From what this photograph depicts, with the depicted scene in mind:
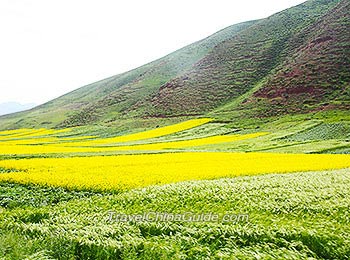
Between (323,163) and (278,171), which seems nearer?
(278,171)

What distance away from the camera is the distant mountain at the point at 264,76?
91.6 metres

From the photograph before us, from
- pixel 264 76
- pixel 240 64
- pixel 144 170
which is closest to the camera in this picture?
pixel 144 170

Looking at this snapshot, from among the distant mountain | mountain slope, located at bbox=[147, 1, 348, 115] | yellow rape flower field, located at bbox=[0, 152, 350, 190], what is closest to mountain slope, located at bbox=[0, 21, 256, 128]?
the distant mountain

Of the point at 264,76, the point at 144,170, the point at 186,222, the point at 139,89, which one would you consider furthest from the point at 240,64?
the point at 186,222

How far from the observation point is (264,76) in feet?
388

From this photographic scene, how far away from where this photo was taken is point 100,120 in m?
140

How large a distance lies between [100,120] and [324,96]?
284ft

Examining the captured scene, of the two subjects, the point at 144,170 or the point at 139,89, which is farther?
the point at 139,89

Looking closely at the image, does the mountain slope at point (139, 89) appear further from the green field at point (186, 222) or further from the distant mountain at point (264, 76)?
the green field at point (186, 222)

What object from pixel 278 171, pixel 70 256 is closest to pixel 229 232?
pixel 70 256

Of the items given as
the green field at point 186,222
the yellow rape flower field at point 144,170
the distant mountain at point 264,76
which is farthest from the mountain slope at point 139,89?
the green field at point 186,222

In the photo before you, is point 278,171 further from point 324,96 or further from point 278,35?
point 278,35

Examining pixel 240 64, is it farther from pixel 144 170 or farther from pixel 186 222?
pixel 186 222

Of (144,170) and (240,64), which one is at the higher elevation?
(240,64)
